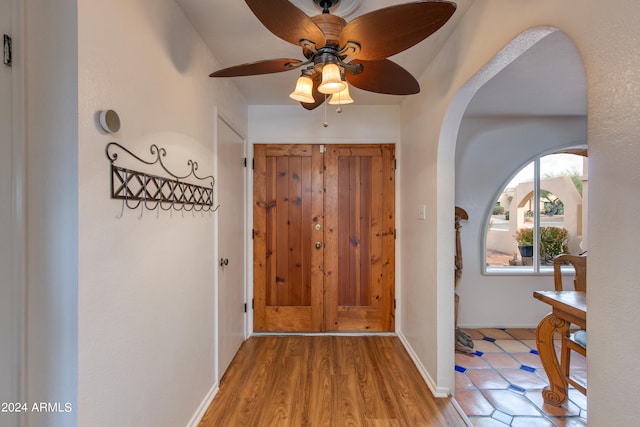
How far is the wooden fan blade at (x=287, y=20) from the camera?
0.92 metres

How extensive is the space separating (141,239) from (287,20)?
40.9 inches

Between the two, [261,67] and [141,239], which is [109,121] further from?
[261,67]

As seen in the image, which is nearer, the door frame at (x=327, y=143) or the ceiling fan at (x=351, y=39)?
the ceiling fan at (x=351, y=39)

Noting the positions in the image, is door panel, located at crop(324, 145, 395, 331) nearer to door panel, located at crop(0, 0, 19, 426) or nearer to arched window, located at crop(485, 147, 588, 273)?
arched window, located at crop(485, 147, 588, 273)

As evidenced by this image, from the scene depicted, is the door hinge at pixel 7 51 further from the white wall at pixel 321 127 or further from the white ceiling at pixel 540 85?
the white ceiling at pixel 540 85

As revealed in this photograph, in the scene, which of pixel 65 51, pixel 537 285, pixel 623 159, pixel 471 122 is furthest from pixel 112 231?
pixel 537 285

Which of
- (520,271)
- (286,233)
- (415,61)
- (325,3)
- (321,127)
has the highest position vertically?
(415,61)

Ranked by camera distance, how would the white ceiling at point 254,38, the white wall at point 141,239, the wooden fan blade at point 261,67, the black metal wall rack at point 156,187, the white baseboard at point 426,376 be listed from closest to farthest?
1. the white wall at point 141,239
2. the black metal wall rack at point 156,187
3. the wooden fan blade at point 261,67
4. the white ceiling at point 254,38
5. the white baseboard at point 426,376

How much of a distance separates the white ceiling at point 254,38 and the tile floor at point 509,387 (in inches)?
95.1

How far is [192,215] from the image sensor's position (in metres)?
1.71

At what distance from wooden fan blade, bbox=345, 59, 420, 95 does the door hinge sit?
3.89 feet

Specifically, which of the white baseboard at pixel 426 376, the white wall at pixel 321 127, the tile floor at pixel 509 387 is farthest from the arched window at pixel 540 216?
the white wall at pixel 321 127

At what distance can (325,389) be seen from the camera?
2041mm

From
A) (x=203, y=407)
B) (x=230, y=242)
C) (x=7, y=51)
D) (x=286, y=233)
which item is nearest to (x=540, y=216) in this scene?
(x=286, y=233)
